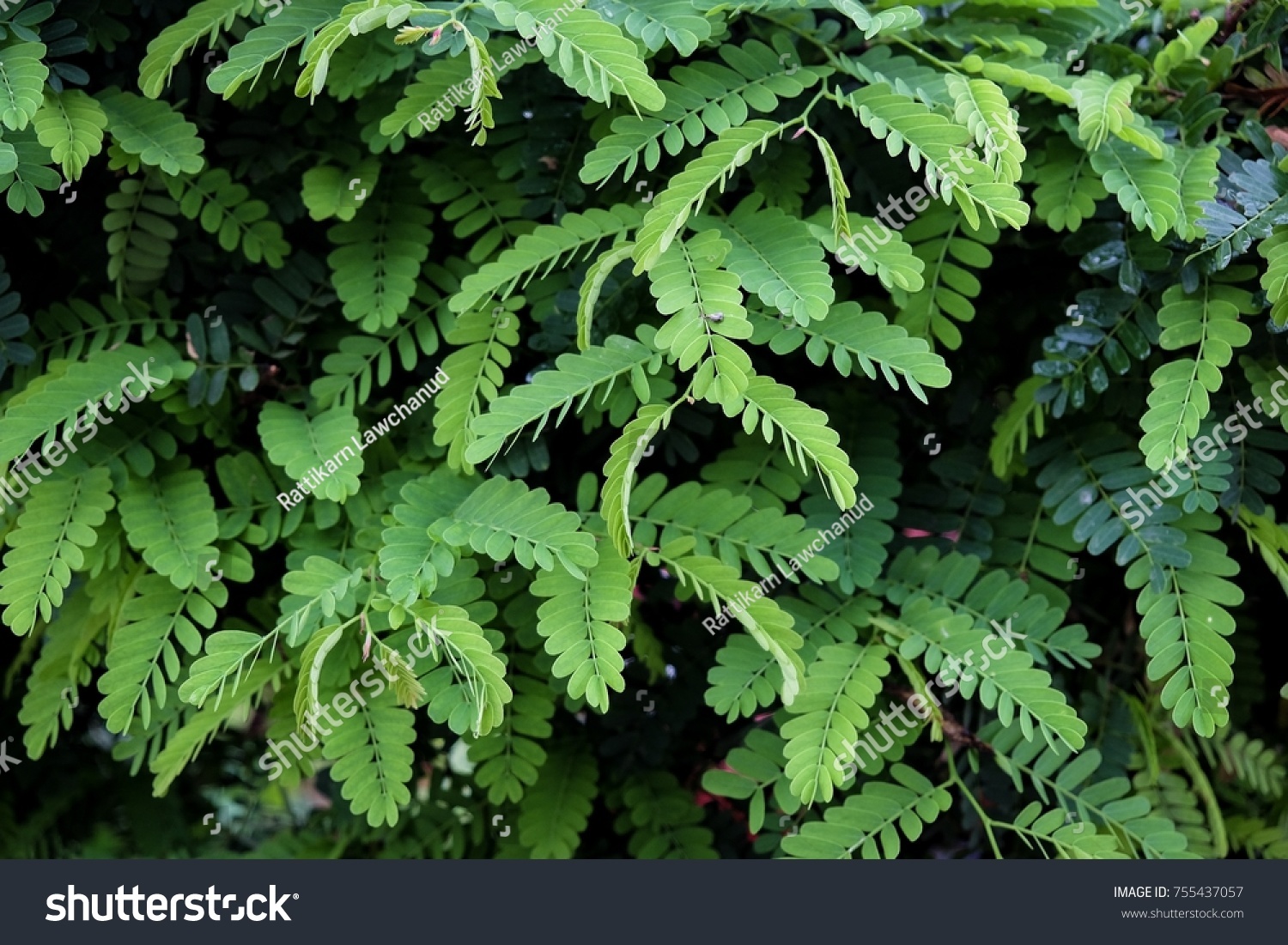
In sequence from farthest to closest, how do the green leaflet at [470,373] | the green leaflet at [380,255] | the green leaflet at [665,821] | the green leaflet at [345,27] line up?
the green leaflet at [665,821], the green leaflet at [380,255], the green leaflet at [470,373], the green leaflet at [345,27]

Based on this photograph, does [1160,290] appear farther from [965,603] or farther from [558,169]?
[558,169]

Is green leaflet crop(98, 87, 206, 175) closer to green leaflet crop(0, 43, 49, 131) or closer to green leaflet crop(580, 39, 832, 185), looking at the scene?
green leaflet crop(0, 43, 49, 131)

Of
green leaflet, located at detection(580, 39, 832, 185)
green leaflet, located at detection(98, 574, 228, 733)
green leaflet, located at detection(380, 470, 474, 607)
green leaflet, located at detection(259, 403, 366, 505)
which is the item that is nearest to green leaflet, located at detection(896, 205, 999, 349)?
green leaflet, located at detection(580, 39, 832, 185)

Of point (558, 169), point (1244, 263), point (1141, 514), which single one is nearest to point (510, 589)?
point (558, 169)

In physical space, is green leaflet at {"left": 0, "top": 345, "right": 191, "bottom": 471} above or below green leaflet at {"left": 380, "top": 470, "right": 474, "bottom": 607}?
above

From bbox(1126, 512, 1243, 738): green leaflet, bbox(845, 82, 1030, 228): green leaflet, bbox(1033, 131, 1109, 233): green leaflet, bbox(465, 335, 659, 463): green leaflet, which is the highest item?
bbox(845, 82, 1030, 228): green leaflet

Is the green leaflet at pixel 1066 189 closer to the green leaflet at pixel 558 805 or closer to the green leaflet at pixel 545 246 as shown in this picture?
the green leaflet at pixel 545 246

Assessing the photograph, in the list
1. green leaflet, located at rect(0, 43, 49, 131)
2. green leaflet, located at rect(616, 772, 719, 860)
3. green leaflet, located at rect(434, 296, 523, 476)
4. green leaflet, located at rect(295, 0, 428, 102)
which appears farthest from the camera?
green leaflet, located at rect(616, 772, 719, 860)

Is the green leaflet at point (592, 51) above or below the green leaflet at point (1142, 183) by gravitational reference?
above

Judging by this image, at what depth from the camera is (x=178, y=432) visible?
1385 millimetres

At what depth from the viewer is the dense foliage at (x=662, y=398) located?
1.16 meters

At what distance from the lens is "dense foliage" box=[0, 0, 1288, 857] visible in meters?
1.16

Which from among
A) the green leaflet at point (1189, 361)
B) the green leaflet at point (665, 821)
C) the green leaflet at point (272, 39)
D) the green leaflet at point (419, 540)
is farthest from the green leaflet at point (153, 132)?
the green leaflet at point (1189, 361)

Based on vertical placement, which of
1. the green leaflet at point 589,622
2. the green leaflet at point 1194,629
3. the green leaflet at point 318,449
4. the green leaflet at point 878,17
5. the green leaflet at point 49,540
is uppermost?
the green leaflet at point 878,17
